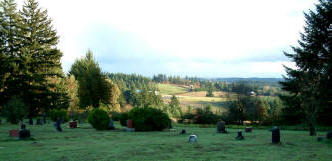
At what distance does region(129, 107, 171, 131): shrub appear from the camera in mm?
23047

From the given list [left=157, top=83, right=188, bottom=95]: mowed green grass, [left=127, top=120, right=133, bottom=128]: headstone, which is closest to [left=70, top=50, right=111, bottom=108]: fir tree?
[left=127, top=120, right=133, bottom=128]: headstone

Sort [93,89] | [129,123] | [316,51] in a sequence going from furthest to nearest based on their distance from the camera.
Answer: [93,89], [316,51], [129,123]

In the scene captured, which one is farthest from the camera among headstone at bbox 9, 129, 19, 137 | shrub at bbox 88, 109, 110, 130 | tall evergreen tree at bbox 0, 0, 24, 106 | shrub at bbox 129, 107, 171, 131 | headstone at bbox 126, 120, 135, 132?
tall evergreen tree at bbox 0, 0, 24, 106

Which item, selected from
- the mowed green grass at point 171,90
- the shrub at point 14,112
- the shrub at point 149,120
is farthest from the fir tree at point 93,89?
the mowed green grass at point 171,90

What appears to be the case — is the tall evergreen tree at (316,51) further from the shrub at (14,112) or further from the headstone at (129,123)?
the shrub at (14,112)

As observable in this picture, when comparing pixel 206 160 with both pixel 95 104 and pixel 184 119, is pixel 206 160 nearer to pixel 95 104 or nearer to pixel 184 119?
pixel 184 119

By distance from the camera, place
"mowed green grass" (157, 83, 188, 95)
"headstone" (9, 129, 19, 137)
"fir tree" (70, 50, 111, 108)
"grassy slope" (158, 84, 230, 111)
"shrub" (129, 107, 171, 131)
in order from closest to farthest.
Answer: "headstone" (9, 129, 19, 137) → "shrub" (129, 107, 171, 131) → "fir tree" (70, 50, 111, 108) → "grassy slope" (158, 84, 230, 111) → "mowed green grass" (157, 83, 188, 95)

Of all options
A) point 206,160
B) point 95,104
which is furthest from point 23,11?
point 206,160

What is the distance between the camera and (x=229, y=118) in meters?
41.6

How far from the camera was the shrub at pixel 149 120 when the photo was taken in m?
23.0

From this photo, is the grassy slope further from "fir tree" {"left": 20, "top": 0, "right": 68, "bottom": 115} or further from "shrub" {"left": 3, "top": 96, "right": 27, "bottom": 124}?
"shrub" {"left": 3, "top": 96, "right": 27, "bottom": 124}

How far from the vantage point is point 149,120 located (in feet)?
76.1

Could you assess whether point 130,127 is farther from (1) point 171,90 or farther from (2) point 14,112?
(1) point 171,90

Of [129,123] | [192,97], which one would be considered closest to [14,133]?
[129,123]
